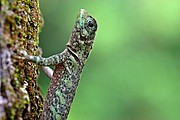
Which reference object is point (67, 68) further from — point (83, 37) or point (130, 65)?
point (130, 65)

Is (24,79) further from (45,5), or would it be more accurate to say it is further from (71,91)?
(45,5)

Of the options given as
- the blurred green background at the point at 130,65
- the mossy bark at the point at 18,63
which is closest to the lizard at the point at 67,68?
the mossy bark at the point at 18,63

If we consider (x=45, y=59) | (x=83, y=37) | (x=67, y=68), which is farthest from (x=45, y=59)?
(x=83, y=37)

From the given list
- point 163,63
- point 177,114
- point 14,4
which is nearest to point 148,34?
point 163,63

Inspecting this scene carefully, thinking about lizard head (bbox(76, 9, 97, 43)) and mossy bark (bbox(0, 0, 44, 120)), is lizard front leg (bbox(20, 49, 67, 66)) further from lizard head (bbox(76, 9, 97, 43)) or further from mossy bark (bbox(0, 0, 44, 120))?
lizard head (bbox(76, 9, 97, 43))

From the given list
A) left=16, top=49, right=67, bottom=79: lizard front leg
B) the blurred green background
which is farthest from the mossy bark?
the blurred green background

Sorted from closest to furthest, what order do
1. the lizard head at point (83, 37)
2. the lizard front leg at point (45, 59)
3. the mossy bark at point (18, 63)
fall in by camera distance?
the mossy bark at point (18, 63) → the lizard front leg at point (45, 59) → the lizard head at point (83, 37)

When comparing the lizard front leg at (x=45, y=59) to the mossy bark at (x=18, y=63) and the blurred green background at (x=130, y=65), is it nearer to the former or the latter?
the mossy bark at (x=18, y=63)
